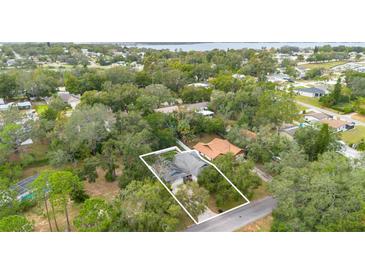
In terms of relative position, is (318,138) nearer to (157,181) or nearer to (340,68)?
(157,181)

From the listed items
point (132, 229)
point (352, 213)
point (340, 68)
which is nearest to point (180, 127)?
point (132, 229)

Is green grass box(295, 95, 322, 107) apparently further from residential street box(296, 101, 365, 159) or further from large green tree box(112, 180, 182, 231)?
large green tree box(112, 180, 182, 231)

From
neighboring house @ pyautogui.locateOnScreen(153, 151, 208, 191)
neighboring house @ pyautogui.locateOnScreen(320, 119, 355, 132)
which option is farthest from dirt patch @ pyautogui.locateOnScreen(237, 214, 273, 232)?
neighboring house @ pyautogui.locateOnScreen(320, 119, 355, 132)

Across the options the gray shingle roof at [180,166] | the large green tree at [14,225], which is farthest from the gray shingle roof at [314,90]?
the large green tree at [14,225]

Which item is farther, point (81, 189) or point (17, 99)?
point (17, 99)

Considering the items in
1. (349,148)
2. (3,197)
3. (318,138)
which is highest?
(318,138)

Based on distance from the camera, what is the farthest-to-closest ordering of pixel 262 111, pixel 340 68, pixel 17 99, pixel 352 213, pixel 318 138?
pixel 340 68, pixel 17 99, pixel 262 111, pixel 318 138, pixel 352 213

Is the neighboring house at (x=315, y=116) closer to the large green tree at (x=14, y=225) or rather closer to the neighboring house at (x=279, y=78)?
the neighboring house at (x=279, y=78)
